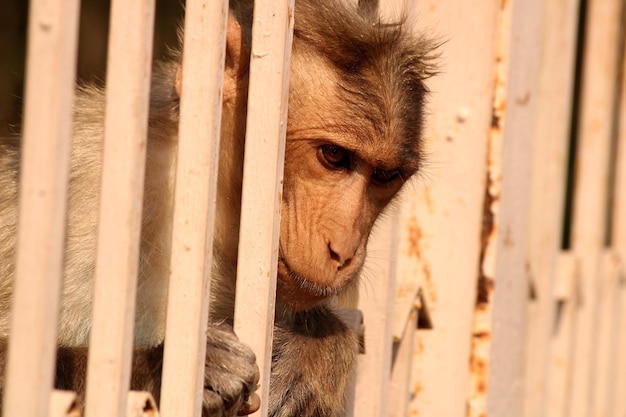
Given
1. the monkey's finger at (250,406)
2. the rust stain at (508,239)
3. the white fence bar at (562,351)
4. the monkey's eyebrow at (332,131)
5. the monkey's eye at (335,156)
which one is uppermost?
the monkey's eyebrow at (332,131)

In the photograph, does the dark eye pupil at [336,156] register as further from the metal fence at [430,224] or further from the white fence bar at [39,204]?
the white fence bar at [39,204]

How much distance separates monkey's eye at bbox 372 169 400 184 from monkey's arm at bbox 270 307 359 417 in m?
0.41

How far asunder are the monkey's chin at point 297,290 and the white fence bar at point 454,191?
2.75 feet

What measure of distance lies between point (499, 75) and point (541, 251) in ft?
3.86

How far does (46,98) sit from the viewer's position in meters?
1.30

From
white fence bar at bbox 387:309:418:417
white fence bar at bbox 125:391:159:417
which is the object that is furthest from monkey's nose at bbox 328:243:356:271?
white fence bar at bbox 125:391:159:417

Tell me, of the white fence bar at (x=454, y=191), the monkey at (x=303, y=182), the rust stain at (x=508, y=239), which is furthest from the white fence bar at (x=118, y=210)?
the rust stain at (x=508, y=239)

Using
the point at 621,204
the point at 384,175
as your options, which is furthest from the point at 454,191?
the point at 621,204

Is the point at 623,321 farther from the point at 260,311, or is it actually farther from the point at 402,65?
the point at 260,311

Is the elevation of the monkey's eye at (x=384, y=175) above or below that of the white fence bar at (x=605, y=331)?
above

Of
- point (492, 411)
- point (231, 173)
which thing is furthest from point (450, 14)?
point (492, 411)

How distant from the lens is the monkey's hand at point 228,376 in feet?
6.66

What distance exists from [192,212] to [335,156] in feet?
3.21

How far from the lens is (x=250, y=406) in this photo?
212cm
